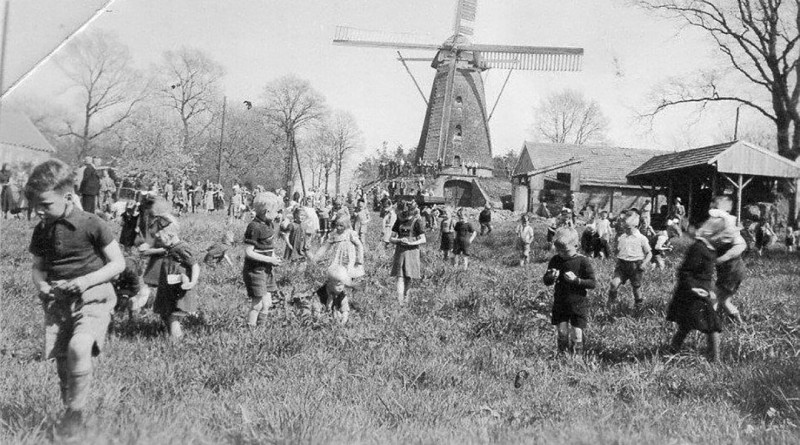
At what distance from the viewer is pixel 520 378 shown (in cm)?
486

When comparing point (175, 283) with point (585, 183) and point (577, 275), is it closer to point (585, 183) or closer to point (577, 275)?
point (577, 275)

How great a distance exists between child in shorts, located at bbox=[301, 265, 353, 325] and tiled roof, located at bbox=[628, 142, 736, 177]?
1831 centimetres

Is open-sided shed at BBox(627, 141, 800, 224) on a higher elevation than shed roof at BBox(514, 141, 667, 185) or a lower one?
lower

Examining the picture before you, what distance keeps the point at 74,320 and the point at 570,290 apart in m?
4.78

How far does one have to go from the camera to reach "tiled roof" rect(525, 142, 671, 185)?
36781 millimetres

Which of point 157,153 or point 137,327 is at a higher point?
point 157,153

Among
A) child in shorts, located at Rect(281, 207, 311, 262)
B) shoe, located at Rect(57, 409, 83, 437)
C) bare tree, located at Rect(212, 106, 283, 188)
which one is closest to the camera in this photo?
shoe, located at Rect(57, 409, 83, 437)

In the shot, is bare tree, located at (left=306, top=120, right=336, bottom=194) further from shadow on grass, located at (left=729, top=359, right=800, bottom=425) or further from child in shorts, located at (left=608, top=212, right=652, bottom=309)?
shadow on grass, located at (left=729, top=359, right=800, bottom=425)

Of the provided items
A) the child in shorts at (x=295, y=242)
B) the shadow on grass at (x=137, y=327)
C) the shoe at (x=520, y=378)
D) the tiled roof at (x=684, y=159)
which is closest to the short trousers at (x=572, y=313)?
the shoe at (x=520, y=378)

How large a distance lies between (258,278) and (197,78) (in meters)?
7.30

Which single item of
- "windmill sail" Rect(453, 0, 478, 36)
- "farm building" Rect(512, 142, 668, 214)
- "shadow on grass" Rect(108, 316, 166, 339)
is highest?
"windmill sail" Rect(453, 0, 478, 36)

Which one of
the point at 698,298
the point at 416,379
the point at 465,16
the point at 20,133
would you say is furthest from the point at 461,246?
the point at 465,16

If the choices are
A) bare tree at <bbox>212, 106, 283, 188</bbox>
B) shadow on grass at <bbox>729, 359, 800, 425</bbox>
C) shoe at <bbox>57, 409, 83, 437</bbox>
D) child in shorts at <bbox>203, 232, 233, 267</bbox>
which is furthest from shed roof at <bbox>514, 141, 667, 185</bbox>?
shoe at <bbox>57, 409, 83, 437</bbox>

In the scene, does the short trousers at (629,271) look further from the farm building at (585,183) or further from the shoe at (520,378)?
the farm building at (585,183)
